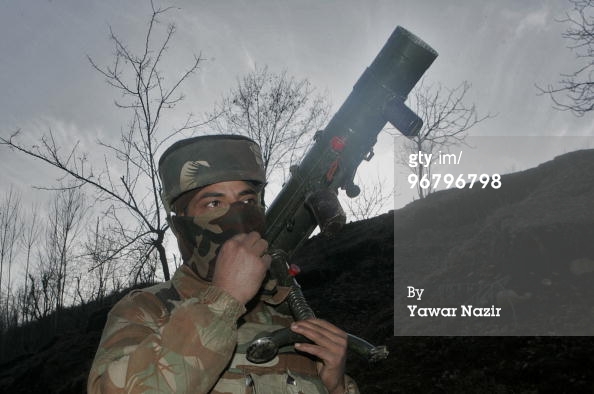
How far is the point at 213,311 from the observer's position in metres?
1.55

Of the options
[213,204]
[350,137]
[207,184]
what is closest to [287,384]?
[213,204]

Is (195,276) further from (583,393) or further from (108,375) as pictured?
(583,393)

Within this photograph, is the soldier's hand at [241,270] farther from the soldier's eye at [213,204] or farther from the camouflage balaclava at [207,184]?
the soldier's eye at [213,204]

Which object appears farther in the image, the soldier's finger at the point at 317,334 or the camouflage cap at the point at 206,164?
the camouflage cap at the point at 206,164

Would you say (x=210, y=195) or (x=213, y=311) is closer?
(x=213, y=311)

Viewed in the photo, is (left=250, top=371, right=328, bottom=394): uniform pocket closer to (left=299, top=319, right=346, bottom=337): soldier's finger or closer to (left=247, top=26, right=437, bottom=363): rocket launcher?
(left=299, top=319, right=346, bottom=337): soldier's finger

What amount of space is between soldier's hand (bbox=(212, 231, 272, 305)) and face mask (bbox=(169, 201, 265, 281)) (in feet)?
1.46

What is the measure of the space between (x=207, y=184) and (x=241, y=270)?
0.80 m

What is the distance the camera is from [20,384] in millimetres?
15586

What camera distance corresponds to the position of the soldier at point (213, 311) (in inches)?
58.2

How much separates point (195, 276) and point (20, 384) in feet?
55.8

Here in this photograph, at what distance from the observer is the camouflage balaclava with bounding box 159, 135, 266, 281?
2.10 m

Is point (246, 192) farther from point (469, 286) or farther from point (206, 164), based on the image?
point (469, 286)

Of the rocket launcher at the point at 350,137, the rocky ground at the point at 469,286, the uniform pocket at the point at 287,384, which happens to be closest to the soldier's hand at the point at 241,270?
the uniform pocket at the point at 287,384
